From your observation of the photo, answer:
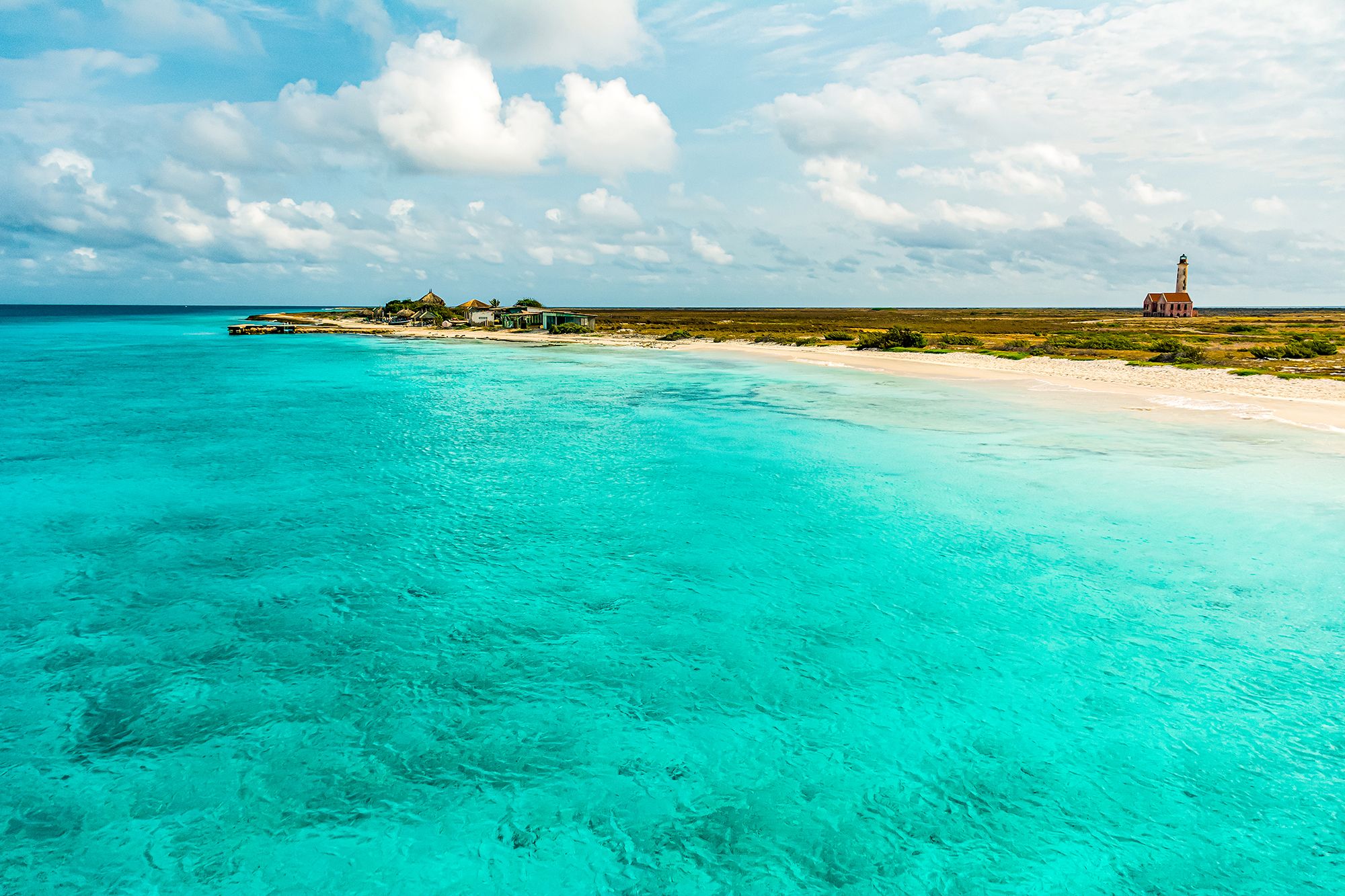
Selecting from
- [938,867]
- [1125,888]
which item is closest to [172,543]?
[938,867]

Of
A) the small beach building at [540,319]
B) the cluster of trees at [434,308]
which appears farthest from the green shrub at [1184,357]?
the cluster of trees at [434,308]

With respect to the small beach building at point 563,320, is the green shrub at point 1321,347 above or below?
below

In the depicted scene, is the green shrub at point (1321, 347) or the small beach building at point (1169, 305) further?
the small beach building at point (1169, 305)

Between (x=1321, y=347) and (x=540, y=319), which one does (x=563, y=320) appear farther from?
(x=1321, y=347)

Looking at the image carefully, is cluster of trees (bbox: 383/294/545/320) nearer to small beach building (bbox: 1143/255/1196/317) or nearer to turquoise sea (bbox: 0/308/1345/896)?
turquoise sea (bbox: 0/308/1345/896)

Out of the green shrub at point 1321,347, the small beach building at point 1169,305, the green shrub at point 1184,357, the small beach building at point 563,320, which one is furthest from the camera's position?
the small beach building at point 1169,305

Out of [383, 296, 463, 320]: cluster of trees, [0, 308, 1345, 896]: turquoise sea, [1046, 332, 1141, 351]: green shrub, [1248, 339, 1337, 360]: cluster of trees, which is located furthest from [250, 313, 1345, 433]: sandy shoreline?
[383, 296, 463, 320]: cluster of trees

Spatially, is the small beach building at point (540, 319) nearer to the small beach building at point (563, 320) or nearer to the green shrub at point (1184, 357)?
the small beach building at point (563, 320)

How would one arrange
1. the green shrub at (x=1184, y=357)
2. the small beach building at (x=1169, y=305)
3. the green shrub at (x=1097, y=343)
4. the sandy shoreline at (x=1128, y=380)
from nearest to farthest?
the sandy shoreline at (x=1128, y=380) → the green shrub at (x=1184, y=357) → the green shrub at (x=1097, y=343) → the small beach building at (x=1169, y=305)
